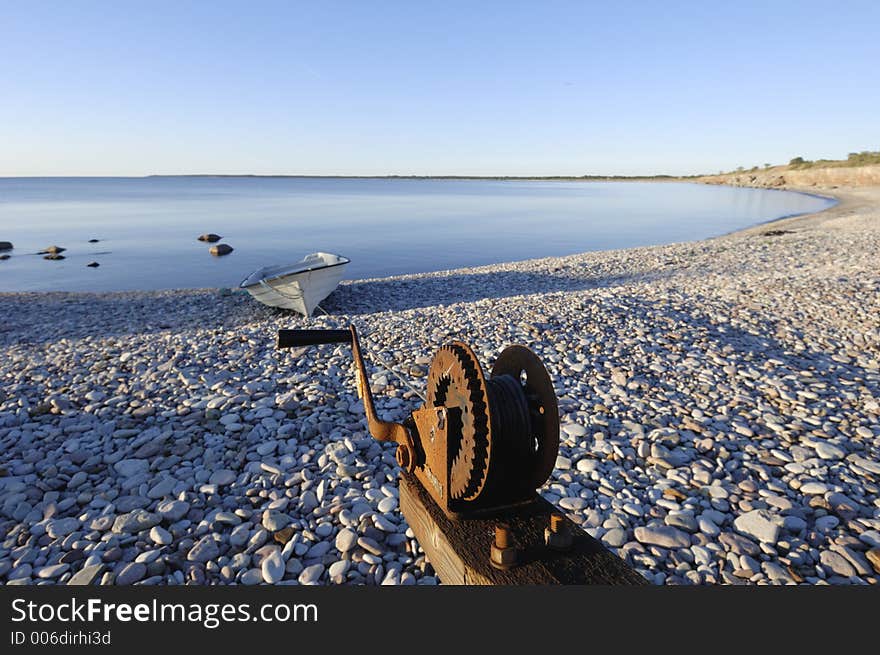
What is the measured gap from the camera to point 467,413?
2.53m

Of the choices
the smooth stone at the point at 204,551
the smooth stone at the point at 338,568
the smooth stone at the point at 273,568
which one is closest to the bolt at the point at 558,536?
the smooth stone at the point at 338,568

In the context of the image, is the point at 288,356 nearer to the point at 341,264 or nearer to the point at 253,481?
the point at 253,481

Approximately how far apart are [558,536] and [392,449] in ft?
11.5

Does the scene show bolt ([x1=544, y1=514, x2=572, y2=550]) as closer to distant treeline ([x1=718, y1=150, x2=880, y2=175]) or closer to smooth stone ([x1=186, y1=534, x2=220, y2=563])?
smooth stone ([x1=186, y1=534, x2=220, y2=563])

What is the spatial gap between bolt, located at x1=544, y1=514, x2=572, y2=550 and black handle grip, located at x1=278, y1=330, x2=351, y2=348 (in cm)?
180

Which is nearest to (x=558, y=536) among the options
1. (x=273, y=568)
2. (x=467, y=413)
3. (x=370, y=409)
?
(x=467, y=413)

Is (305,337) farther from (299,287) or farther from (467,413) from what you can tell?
(299,287)

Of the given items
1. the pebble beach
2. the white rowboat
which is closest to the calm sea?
the white rowboat

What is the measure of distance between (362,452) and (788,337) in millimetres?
8167

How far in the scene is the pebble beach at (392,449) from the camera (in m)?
4.10

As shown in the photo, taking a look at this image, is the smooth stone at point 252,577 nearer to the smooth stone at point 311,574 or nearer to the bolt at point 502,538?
the smooth stone at point 311,574

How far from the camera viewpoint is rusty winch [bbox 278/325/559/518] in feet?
8.14

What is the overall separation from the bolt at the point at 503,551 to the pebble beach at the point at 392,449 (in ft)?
5.57

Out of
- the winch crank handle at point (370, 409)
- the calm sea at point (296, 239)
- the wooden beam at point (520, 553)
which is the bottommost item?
the calm sea at point (296, 239)
